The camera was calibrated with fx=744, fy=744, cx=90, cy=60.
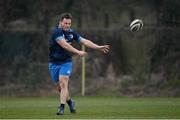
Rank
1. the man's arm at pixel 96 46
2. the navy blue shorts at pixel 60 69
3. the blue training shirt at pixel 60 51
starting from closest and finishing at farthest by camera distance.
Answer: the man's arm at pixel 96 46
the navy blue shorts at pixel 60 69
the blue training shirt at pixel 60 51

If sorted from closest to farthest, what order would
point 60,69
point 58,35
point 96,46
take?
point 58,35 → point 96,46 → point 60,69

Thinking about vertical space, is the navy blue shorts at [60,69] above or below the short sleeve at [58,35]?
below

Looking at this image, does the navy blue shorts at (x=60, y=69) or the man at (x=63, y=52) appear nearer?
the man at (x=63, y=52)

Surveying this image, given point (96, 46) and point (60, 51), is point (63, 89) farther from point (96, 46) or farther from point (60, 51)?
point (96, 46)

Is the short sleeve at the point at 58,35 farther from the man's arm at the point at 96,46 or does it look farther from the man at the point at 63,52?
the man's arm at the point at 96,46

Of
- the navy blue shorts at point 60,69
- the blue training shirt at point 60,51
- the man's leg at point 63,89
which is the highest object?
the blue training shirt at point 60,51

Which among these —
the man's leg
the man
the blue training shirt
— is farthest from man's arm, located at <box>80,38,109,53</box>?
the man's leg

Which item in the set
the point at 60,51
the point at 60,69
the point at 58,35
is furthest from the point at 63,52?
the point at 58,35

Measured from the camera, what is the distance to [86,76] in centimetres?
2900

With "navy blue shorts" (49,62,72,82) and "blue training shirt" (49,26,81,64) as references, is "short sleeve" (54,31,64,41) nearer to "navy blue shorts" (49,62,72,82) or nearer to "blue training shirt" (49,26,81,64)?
"blue training shirt" (49,26,81,64)

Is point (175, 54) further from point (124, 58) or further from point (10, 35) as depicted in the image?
point (10, 35)

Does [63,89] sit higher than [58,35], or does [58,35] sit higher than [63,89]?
[58,35]

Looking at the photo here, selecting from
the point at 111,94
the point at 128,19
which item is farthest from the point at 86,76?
the point at 128,19

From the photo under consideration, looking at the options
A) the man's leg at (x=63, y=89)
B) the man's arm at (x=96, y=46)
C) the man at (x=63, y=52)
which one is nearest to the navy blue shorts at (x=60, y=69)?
the man at (x=63, y=52)
